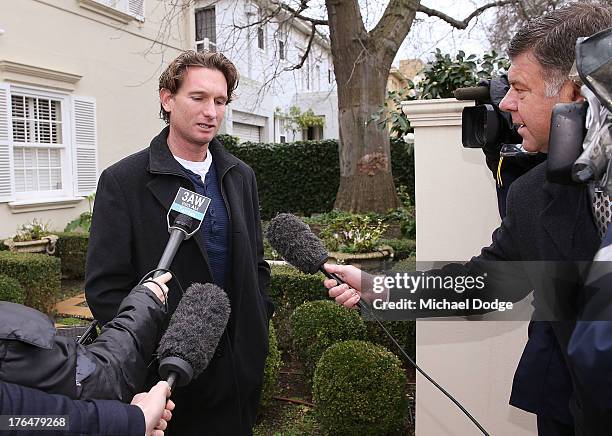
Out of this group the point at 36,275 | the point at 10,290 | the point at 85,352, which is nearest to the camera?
the point at 85,352

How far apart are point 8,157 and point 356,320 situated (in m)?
6.33

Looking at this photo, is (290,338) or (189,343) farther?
(290,338)

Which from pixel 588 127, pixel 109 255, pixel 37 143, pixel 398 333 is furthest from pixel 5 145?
pixel 588 127

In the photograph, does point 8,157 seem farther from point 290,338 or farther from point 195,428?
point 195,428

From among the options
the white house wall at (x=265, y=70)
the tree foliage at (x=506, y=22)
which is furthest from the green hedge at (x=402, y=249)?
the tree foliage at (x=506, y=22)

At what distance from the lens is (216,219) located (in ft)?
7.35

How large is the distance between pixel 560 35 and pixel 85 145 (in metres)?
9.04

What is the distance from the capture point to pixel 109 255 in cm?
208

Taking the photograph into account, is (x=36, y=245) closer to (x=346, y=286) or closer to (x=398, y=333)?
(x=398, y=333)

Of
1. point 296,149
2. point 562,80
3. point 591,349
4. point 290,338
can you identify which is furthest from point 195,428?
point 296,149

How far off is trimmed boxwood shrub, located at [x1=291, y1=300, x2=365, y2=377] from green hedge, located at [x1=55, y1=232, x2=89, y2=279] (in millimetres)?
5172

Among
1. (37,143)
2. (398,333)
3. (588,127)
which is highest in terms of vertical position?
(37,143)

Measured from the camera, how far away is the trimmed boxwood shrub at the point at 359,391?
3.31 m

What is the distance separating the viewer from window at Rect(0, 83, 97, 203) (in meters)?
8.01
